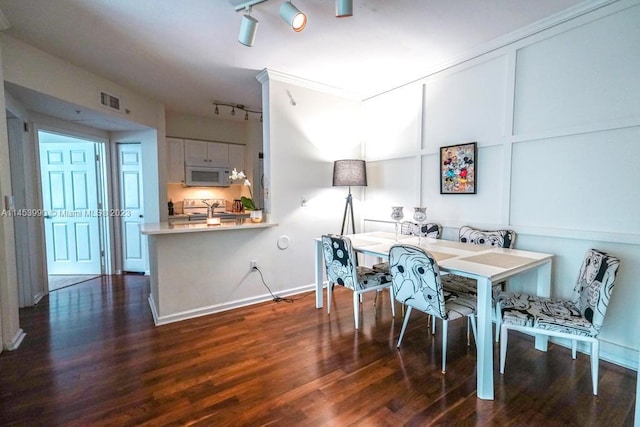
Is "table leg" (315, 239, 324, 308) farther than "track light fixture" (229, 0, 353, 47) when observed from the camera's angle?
Yes

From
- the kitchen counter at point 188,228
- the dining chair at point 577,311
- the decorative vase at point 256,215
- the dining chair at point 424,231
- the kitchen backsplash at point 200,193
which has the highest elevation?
the kitchen backsplash at point 200,193

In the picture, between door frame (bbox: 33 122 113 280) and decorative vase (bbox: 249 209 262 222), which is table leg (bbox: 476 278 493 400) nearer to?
decorative vase (bbox: 249 209 262 222)

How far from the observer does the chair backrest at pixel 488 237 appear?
2.71 metres

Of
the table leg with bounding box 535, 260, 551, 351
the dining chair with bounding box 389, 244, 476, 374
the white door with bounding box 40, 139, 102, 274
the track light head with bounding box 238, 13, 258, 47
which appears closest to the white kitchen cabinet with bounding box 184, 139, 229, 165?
the white door with bounding box 40, 139, 102, 274

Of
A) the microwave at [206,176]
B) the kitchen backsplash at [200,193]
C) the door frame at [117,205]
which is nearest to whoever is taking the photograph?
the door frame at [117,205]

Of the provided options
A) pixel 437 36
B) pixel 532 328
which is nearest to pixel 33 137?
pixel 437 36

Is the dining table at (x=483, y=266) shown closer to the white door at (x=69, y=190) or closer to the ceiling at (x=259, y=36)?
the ceiling at (x=259, y=36)

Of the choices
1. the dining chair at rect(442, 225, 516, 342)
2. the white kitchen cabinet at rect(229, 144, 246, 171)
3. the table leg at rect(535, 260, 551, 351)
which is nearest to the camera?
the table leg at rect(535, 260, 551, 351)

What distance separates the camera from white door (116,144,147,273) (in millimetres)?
4586

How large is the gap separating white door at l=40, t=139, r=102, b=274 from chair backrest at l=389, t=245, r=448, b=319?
4524 mm

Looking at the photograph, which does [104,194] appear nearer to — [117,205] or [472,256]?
[117,205]

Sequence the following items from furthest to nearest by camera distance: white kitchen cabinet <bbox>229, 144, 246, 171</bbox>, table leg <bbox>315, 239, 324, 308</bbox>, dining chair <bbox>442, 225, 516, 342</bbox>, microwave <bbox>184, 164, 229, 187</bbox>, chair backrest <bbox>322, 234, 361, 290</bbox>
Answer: white kitchen cabinet <bbox>229, 144, 246, 171</bbox>
microwave <bbox>184, 164, 229, 187</bbox>
table leg <bbox>315, 239, 324, 308</bbox>
chair backrest <bbox>322, 234, 361, 290</bbox>
dining chair <bbox>442, 225, 516, 342</bbox>

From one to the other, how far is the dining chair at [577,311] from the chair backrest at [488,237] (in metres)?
0.60

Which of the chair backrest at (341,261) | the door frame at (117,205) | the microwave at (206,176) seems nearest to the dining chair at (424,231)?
the chair backrest at (341,261)
